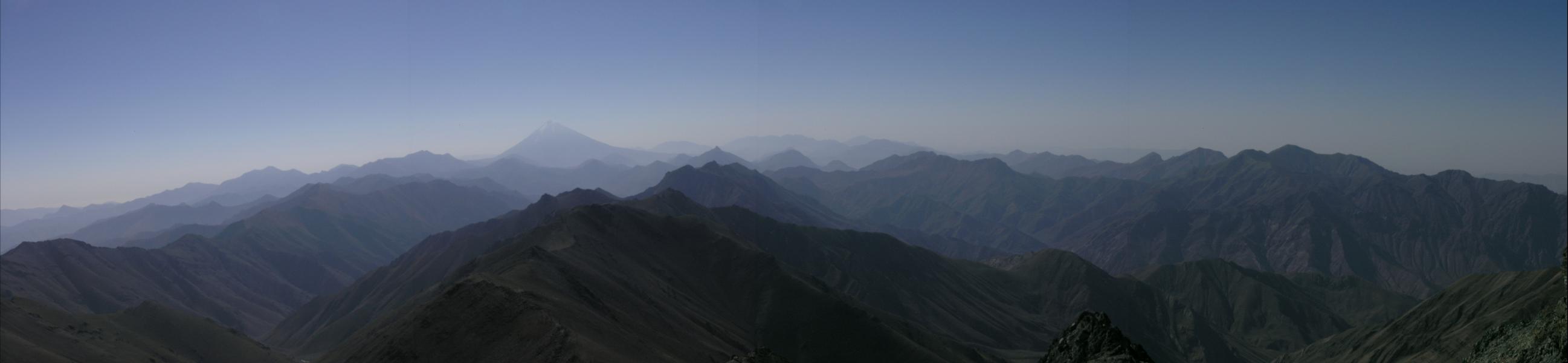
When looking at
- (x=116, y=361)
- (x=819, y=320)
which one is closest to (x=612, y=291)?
(x=819, y=320)

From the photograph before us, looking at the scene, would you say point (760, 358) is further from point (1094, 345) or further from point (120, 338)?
point (120, 338)

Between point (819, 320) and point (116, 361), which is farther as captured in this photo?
point (819, 320)

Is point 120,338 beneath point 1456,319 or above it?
above

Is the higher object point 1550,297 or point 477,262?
point 477,262

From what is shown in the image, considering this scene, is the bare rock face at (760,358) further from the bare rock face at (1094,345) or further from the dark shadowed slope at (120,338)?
the dark shadowed slope at (120,338)

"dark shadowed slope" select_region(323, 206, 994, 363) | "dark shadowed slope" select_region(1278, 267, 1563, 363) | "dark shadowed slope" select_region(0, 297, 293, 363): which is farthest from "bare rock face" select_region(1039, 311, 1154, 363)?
"dark shadowed slope" select_region(0, 297, 293, 363)

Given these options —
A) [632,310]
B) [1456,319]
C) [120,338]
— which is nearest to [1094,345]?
[632,310]

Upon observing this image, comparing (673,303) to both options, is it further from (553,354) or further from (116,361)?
(116,361)
